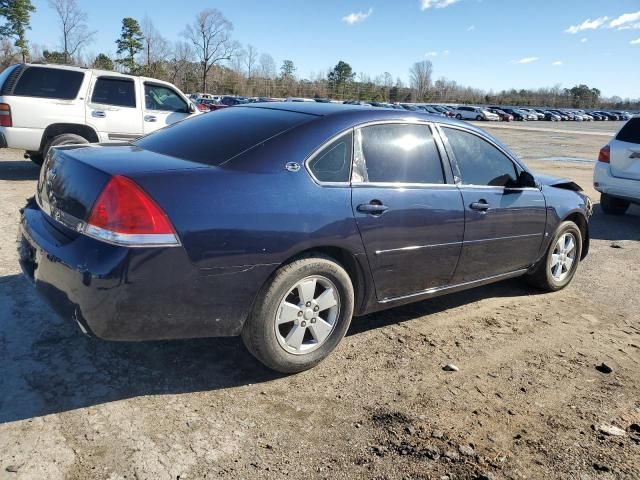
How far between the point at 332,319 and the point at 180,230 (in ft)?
3.83

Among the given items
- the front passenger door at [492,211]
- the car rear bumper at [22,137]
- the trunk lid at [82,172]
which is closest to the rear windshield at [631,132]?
the front passenger door at [492,211]

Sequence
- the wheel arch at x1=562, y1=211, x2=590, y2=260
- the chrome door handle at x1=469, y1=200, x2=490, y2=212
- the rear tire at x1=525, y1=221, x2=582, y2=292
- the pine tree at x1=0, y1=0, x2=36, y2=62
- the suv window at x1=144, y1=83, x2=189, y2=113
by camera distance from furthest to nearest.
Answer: the pine tree at x1=0, y1=0, x2=36, y2=62, the suv window at x1=144, y1=83, x2=189, y2=113, the wheel arch at x1=562, y1=211, x2=590, y2=260, the rear tire at x1=525, y1=221, x2=582, y2=292, the chrome door handle at x1=469, y1=200, x2=490, y2=212

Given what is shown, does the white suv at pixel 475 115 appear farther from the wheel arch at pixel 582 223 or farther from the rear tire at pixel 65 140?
the wheel arch at pixel 582 223

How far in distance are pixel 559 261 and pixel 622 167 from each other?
4.29 m

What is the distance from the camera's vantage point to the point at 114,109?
9.34 meters

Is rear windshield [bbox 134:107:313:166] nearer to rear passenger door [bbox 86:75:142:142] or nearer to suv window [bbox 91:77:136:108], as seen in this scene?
rear passenger door [bbox 86:75:142:142]

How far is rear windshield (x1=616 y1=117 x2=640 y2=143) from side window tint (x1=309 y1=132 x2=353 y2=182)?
691cm

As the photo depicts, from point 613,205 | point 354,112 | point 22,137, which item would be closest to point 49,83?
point 22,137

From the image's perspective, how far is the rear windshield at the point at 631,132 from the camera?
8.40 meters

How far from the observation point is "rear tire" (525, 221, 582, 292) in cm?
501

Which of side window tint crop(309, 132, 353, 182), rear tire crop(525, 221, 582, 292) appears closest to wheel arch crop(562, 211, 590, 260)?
rear tire crop(525, 221, 582, 292)

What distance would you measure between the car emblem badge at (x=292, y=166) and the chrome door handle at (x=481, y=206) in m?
1.56

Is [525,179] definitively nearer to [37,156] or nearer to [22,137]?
[22,137]

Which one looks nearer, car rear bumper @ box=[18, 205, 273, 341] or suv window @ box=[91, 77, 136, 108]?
car rear bumper @ box=[18, 205, 273, 341]
